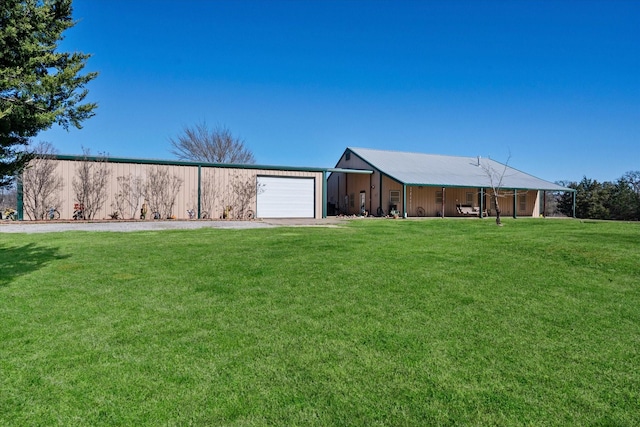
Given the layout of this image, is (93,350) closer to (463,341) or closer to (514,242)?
(463,341)

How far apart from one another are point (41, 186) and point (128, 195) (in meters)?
3.54

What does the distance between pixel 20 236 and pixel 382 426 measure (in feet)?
35.7

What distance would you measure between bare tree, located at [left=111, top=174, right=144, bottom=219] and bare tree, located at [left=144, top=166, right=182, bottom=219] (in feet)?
1.21

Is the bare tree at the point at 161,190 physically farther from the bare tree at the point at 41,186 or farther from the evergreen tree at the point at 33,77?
the evergreen tree at the point at 33,77

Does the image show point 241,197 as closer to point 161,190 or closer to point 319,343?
point 161,190

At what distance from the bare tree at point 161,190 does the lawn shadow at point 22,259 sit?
11.3 metres

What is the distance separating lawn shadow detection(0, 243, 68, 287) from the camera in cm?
537

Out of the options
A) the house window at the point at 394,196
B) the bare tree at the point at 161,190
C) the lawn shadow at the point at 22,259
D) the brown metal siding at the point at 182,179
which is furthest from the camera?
the house window at the point at 394,196

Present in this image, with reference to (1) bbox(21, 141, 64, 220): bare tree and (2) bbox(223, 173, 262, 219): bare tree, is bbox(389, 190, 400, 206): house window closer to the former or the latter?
(2) bbox(223, 173, 262, 219): bare tree

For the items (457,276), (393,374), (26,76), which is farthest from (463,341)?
(26,76)

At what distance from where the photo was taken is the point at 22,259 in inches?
250

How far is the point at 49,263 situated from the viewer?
239 inches

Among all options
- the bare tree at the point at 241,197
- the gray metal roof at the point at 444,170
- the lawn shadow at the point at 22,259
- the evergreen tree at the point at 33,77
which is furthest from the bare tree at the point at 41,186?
the gray metal roof at the point at 444,170

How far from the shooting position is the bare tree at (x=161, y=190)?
19.0 metres
